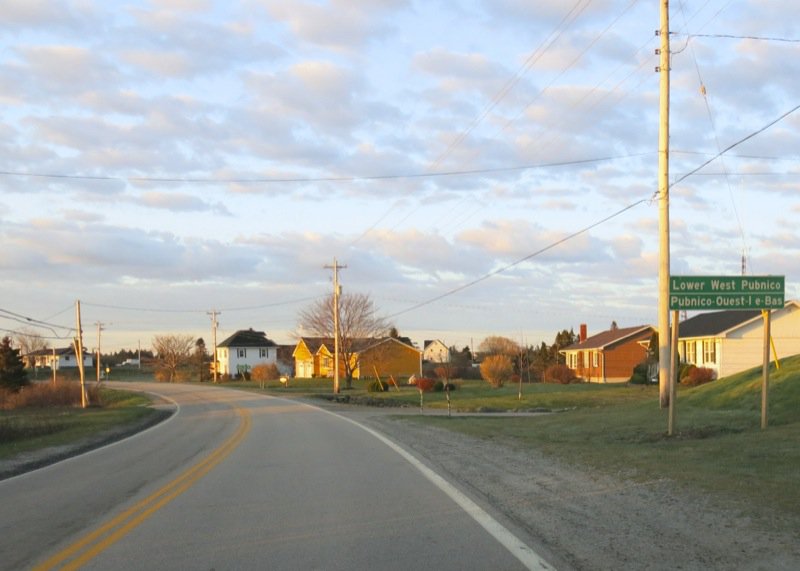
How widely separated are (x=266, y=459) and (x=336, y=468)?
242cm

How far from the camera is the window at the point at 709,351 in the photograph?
55084mm

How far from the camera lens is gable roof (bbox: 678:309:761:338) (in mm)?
54031

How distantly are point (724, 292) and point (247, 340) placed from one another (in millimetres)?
118960

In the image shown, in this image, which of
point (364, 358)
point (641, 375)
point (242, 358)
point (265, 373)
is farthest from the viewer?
point (242, 358)

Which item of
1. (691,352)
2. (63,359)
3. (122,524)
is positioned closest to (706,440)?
(122,524)

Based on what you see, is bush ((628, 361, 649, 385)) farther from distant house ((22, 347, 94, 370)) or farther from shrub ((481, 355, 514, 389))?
distant house ((22, 347, 94, 370))

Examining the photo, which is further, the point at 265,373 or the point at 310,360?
the point at 310,360

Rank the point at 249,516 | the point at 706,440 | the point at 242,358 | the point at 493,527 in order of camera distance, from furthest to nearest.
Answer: the point at 242,358 < the point at 706,440 < the point at 249,516 < the point at 493,527

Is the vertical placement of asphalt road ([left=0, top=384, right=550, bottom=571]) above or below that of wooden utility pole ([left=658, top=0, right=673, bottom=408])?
below

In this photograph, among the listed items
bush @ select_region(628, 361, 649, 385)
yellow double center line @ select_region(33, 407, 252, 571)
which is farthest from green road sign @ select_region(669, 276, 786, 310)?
bush @ select_region(628, 361, 649, 385)

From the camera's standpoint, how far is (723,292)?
20.0 m

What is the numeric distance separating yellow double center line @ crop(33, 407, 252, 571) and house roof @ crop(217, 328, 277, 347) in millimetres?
118008

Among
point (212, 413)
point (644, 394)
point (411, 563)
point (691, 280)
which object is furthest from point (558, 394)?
point (411, 563)

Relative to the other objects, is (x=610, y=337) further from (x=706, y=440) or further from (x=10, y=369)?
(x=706, y=440)
